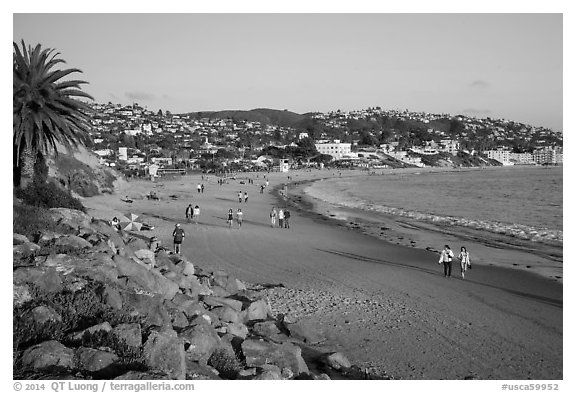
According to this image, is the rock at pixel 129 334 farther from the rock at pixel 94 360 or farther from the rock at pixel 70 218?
the rock at pixel 70 218

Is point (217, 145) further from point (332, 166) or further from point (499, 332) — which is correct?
point (499, 332)

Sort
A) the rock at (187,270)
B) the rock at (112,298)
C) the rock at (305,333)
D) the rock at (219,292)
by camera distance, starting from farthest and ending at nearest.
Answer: the rock at (187,270)
the rock at (219,292)
the rock at (305,333)
the rock at (112,298)

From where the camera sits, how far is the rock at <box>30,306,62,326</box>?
550 cm

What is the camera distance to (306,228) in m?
23.6

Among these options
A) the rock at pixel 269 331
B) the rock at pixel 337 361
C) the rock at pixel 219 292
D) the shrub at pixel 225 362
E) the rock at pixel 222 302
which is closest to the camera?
the shrub at pixel 225 362

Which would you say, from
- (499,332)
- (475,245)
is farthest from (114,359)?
(475,245)

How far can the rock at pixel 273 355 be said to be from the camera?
645cm

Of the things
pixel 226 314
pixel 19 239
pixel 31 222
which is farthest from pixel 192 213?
pixel 226 314

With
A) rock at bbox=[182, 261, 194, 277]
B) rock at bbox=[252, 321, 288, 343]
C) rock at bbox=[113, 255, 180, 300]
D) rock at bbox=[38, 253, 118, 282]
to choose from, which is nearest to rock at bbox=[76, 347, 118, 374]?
rock at bbox=[38, 253, 118, 282]

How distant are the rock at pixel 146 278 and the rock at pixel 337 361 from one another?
3040mm

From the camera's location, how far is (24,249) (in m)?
7.84

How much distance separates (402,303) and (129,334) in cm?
707

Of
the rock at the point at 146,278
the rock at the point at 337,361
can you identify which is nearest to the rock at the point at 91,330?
the rock at the point at 146,278

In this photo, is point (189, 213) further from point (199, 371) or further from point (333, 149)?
point (333, 149)
